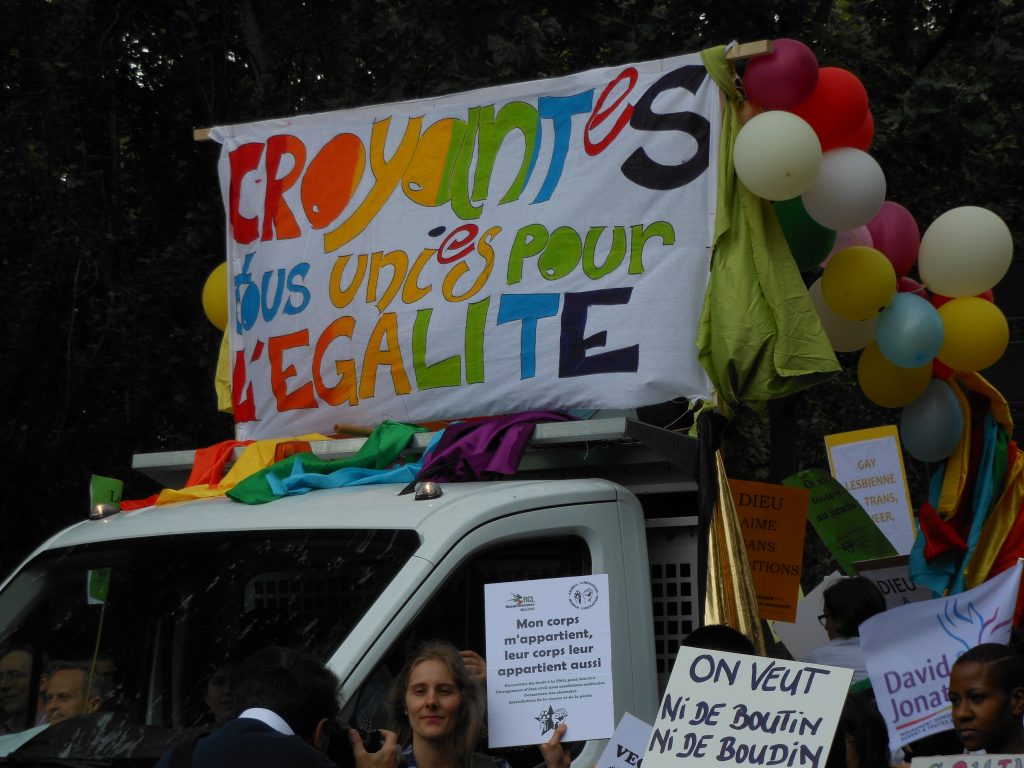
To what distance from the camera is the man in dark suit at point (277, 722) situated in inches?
125

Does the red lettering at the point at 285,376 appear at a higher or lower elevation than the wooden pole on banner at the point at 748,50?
lower

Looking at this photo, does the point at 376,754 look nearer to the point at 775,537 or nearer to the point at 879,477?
the point at 775,537

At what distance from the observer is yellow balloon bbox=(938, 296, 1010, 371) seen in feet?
21.1

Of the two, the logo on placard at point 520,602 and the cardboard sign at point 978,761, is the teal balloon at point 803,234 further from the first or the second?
the cardboard sign at point 978,761

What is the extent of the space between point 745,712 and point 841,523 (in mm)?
4429

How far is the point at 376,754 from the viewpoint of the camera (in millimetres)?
3885

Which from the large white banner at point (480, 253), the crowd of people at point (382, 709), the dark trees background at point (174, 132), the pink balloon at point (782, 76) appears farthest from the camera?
the dark trees background at point (174, 132)

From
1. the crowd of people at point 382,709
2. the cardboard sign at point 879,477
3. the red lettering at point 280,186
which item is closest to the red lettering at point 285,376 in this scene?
the red lettering at point 280,186

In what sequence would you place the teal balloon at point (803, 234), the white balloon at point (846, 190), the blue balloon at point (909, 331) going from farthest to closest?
the blue balloon at point (909, 331)
the teal balloon at point (803, 234)
the white balloon at point (846, 190)

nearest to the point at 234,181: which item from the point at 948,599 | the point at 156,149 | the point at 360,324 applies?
the point at 360,324

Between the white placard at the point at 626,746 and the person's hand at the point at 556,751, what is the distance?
0.40 feet

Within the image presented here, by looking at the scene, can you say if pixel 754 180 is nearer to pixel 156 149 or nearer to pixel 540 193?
pixel 540 193

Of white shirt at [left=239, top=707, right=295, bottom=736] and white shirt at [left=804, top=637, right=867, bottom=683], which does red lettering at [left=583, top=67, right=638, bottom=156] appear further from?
white shirt at [left=239, top=707, right=295, bottom=736]

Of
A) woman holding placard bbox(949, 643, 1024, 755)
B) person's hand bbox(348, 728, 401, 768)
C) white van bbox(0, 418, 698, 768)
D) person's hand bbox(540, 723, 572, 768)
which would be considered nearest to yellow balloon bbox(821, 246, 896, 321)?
white van bbox(0, 418, 698, 768)
